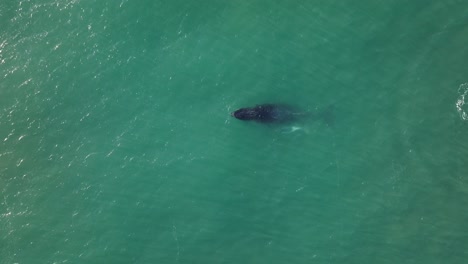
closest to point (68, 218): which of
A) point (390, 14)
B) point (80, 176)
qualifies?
point (80, 176)

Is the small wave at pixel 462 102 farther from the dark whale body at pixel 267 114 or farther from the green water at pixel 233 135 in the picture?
the dark whale body at pixel 267 114

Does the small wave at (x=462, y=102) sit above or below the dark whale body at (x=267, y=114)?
below

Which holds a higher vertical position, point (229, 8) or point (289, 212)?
point (229, 8)

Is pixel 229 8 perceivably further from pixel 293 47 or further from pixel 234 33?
pixel 293 47

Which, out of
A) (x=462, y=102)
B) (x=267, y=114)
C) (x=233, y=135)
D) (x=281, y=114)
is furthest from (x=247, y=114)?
(x=462, y=102)

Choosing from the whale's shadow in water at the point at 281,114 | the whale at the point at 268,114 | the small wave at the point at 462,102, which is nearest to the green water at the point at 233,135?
the small wave at the point at 462,102

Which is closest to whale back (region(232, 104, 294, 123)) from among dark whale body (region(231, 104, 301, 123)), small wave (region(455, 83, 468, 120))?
dark whale body (region(231, 104, 301, 123))

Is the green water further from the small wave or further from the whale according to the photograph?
the whale
